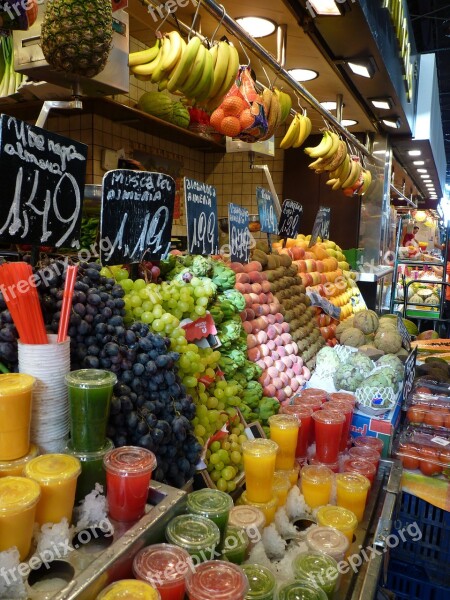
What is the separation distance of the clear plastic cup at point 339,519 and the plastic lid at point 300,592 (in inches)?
14.2

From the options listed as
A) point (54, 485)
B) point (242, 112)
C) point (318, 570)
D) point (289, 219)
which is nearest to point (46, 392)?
point (54, 485)

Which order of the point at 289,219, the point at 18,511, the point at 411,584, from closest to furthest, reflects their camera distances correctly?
the point at 18,511
the point at 411,584
the point at 289,219

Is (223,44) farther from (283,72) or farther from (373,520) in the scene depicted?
(373,520)

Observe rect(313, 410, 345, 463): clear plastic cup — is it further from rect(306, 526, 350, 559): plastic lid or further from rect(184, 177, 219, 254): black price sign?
rect(184, 177, 219, 254): black price sign

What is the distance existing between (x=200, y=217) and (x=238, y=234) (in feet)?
1.44

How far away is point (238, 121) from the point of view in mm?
2973

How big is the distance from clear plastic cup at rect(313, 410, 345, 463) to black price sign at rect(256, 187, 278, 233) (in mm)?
1772

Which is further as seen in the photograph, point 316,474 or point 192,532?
point 316,474

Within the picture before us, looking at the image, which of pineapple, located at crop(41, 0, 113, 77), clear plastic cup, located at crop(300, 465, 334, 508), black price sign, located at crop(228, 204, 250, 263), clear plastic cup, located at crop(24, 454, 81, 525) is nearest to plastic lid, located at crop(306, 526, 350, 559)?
clear plastic cup, located at crop(300, 465, 334, 508)

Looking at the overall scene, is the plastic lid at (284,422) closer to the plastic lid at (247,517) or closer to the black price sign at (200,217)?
the plastic lid at (247,517)

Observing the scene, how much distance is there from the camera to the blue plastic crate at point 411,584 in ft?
6.39

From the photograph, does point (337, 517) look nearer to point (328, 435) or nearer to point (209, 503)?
point (328, 435)

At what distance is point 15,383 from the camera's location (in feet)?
3.12

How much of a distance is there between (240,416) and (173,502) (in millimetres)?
967
